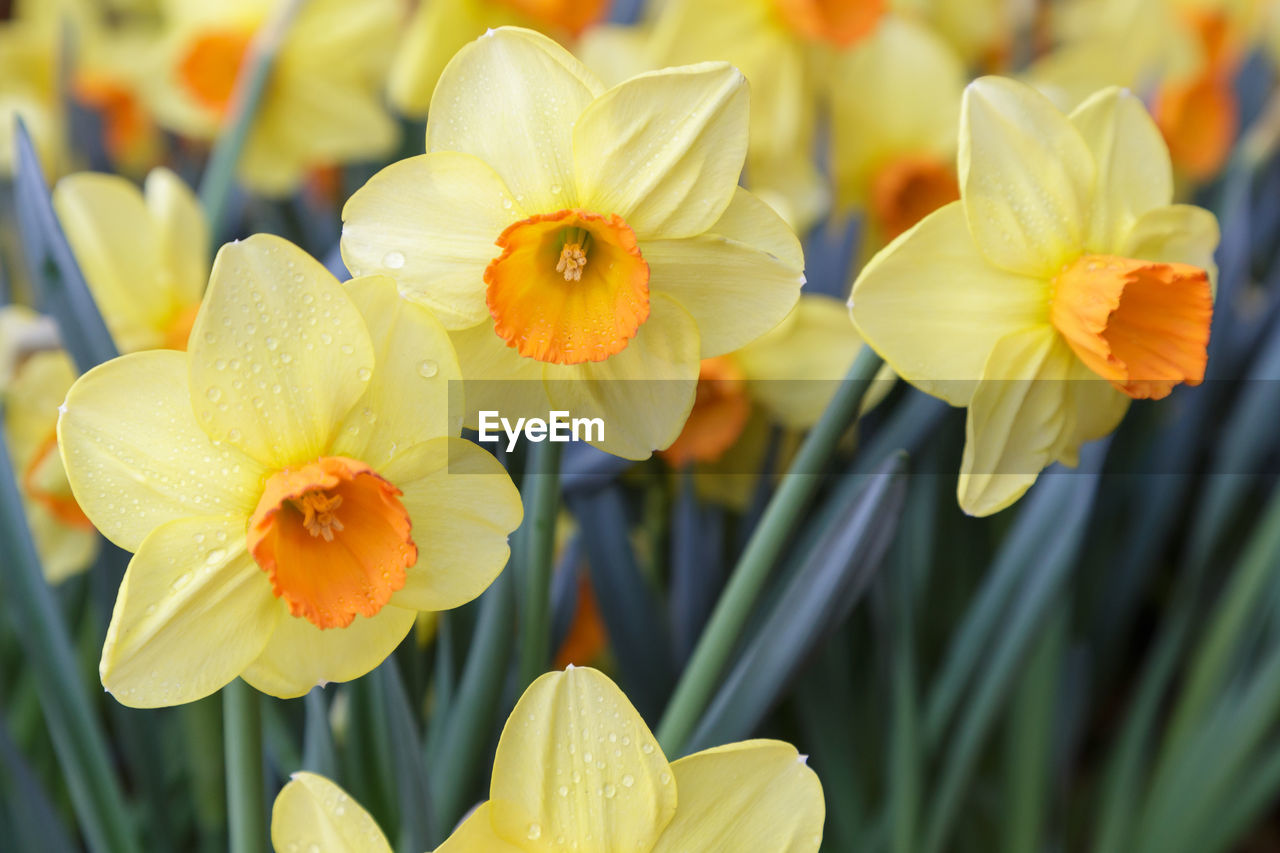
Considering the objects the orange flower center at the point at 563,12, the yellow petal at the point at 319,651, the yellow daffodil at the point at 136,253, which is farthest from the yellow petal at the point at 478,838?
the orange flower center at the point at 563,12

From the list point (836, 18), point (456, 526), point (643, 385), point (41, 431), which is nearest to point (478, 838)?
point (456, 526)

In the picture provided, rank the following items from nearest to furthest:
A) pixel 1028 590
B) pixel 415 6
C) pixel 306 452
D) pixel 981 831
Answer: pixel 306 452, pixel 1028 590, pixel 981 831, pixel 415 6

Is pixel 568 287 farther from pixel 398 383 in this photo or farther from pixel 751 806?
pixel 751 806

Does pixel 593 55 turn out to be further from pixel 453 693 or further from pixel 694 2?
pixel 453 693

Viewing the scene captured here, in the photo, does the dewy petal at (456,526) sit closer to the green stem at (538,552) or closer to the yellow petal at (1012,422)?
the green stem at (538,552)

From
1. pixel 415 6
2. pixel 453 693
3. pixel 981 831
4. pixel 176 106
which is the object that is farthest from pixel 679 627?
→ pixel 415 6
